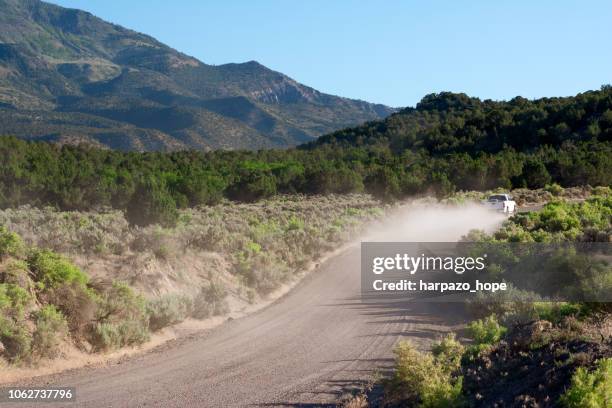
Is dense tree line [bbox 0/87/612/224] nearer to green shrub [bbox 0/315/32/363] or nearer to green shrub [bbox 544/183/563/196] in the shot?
green shrub [bbox 544/183/563/196]

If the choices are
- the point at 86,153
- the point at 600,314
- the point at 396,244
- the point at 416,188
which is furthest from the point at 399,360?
the point at 86,153

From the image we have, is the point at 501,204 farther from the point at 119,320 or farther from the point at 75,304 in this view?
the point at 75,304

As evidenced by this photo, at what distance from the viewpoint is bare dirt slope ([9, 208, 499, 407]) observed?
8.65m

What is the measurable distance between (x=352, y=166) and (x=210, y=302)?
46.6 metres

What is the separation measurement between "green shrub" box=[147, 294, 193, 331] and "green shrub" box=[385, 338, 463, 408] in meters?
5.54

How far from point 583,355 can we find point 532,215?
1813 centimetres

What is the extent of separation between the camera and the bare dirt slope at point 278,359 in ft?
28.4

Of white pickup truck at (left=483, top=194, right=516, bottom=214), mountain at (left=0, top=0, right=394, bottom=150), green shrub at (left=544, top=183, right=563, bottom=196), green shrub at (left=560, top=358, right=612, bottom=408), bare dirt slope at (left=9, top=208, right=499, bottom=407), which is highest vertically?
mountain at (left=0, top=0, right=394, bottom=150)

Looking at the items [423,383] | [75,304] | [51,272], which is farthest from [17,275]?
[423,383]

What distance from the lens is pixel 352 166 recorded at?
2356 inches

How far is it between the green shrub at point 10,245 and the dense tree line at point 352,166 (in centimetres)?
997

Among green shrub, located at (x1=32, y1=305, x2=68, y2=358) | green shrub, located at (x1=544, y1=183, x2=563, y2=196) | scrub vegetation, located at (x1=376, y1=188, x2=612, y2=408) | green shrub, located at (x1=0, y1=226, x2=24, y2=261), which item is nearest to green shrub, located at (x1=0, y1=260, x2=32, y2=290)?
green shrub, located at (x1=0, y1=226, x2=24, y2=261)

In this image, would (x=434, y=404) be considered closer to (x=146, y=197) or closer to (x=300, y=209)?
(x=146, y=197)

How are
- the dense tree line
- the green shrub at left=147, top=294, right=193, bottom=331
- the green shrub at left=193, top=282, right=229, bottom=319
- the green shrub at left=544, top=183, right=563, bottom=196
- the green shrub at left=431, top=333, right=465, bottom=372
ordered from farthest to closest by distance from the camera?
the green shrub at left=544, top=183, right=563, bottom=196 < the dense tree line < the green shrub at left=193, top=282, right=229, bottom=319 < the green shrub at left=147, top=294, right=193, bottom=331 < the green shrub at left=431, top=333, right=465, bottom=372
